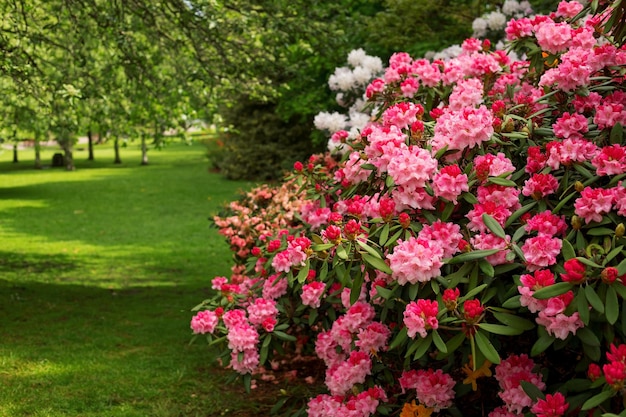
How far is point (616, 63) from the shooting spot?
3598 mm

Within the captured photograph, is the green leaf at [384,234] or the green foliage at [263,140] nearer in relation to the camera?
the green leaf at [384,234]

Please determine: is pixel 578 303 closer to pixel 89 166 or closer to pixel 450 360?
pixel 450 360

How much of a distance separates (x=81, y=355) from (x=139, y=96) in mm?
3483

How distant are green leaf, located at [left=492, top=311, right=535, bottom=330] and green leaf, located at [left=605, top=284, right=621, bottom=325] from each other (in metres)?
0.34

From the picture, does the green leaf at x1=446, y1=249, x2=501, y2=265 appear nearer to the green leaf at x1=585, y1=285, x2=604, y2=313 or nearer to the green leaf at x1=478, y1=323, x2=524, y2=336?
the green leaf at x1=478, y1=323, x2=524, y2=336

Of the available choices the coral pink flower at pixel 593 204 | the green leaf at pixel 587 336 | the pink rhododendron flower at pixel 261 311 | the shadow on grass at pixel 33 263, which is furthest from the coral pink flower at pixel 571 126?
the shadow on grass at pixel 33 263

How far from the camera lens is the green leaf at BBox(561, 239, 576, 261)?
9.16 feet

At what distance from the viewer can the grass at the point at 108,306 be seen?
5207 mm

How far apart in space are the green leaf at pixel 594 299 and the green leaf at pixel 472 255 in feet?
1.40

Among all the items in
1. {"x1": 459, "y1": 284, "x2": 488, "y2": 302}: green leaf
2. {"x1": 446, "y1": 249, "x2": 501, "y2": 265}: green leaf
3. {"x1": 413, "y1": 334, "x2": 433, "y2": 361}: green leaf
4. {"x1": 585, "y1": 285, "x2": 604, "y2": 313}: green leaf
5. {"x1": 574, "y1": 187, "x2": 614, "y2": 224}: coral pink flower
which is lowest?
{"x1": 413, "y1": 334, "x2": 433, "y2": 361}: green leaf

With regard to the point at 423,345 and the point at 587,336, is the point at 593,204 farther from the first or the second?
the point at 423,345

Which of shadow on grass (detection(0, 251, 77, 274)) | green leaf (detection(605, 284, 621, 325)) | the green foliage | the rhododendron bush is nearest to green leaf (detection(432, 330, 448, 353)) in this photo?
the rhododendron bush

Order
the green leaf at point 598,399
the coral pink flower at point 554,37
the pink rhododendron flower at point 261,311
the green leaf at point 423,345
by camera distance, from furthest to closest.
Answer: the pink rhododendron flower at point 261,311 < the coral pink flower at point 554,37 < the green leaf at point 423,345 < the green leaf at point 598,399

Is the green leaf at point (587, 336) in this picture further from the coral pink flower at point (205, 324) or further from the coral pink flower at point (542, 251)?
the coral pink flower at point (205, 324)
